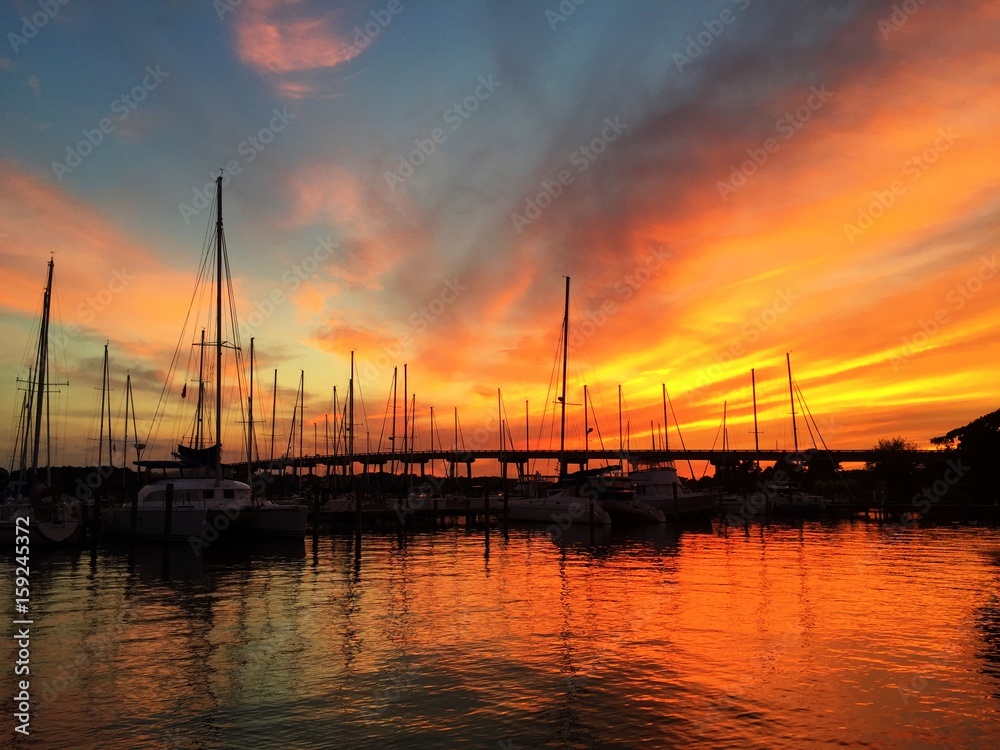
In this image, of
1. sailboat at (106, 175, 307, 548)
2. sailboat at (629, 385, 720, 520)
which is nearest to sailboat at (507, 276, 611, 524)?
sailboat at (629, 385, 720, 520)

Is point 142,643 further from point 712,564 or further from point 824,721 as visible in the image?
point 712,564

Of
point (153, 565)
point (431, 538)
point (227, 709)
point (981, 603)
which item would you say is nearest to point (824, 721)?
point (227, 709)

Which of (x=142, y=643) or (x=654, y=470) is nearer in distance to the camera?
(x=142, y=643)

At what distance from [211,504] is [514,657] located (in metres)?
32.2

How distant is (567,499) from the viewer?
216 ft

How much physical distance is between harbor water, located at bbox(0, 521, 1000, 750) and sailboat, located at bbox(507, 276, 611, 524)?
26.9m

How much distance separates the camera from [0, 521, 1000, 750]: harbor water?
12.6 m

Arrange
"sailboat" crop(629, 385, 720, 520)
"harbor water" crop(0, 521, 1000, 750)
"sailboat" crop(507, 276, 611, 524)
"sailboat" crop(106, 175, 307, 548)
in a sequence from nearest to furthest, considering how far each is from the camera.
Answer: "harbor water" crop(0, 521, 1000, 750) < "sailboat" crop(106, 175, 307, 548) < "sailboat" crop(507, 276, 611, 524) < "sailboat" crop(629, 385, 720, 520)

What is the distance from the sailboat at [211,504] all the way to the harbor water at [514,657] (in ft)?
29.1

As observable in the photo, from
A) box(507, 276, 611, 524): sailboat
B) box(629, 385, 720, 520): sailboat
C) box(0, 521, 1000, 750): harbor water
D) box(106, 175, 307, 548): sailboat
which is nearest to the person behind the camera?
box(0, 521, 1000, 750): harbor water

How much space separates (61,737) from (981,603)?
2637 cm

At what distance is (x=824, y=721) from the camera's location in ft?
42.5

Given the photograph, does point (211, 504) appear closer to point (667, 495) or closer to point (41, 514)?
point (41, 514)

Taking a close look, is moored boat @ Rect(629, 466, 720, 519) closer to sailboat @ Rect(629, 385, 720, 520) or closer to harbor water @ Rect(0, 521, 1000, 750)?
sailboat @ Rect(629, 385, 720, 520)
